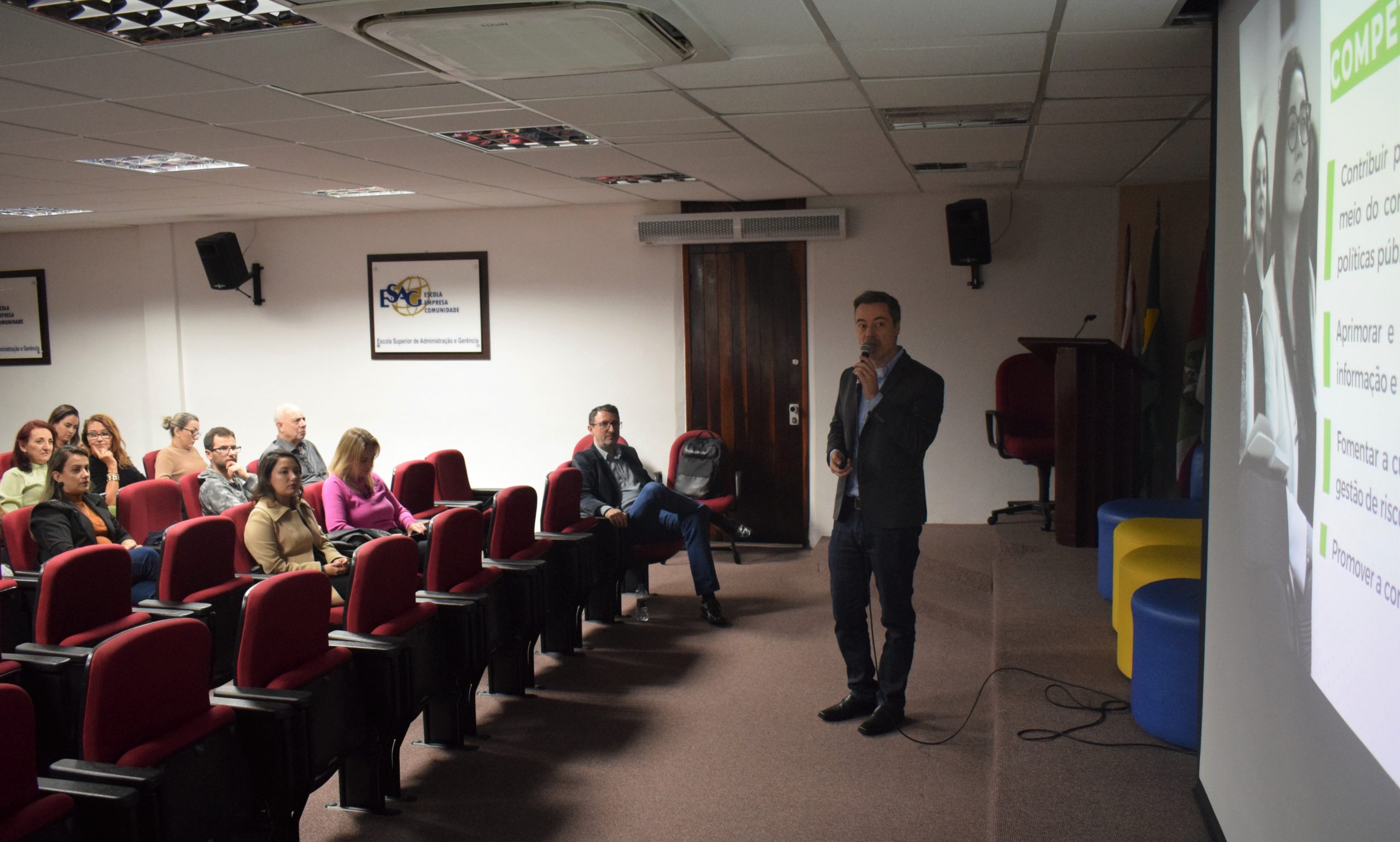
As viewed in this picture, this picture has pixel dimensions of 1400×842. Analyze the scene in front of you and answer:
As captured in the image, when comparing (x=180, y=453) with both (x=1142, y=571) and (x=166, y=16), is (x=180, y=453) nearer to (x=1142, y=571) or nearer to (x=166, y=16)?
(x=166, y=16)

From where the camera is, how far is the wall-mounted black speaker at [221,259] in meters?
8.46

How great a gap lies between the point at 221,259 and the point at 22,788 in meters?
7.10

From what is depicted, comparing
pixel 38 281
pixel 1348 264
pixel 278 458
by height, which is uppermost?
pixel 38 281

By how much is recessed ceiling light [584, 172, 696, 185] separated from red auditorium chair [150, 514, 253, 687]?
127 inches

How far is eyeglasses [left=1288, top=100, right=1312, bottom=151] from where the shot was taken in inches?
72.6

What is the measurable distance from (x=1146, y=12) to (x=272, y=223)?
→ 7.86 m

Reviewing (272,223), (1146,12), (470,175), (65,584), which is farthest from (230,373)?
(1146,12)

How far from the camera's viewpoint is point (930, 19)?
9.75 ft

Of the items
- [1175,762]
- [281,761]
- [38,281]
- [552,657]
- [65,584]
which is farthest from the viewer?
[38,281]

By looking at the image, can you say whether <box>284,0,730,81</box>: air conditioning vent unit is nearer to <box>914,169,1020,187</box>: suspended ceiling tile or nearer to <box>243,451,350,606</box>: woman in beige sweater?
<box>243,451,350,606</box>: woman in beige sweater

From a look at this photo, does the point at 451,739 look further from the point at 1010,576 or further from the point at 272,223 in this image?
the point at 272,223

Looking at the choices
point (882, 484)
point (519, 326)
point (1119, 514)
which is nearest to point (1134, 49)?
point (882, 484)

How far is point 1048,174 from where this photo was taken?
6.40 metres

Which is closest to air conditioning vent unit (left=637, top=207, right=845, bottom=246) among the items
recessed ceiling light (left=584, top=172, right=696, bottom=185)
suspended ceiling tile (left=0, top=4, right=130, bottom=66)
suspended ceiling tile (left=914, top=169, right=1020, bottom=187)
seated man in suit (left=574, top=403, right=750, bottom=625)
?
suspended ceiling tile (left=914, top=169, right=1020, bottom=187)
